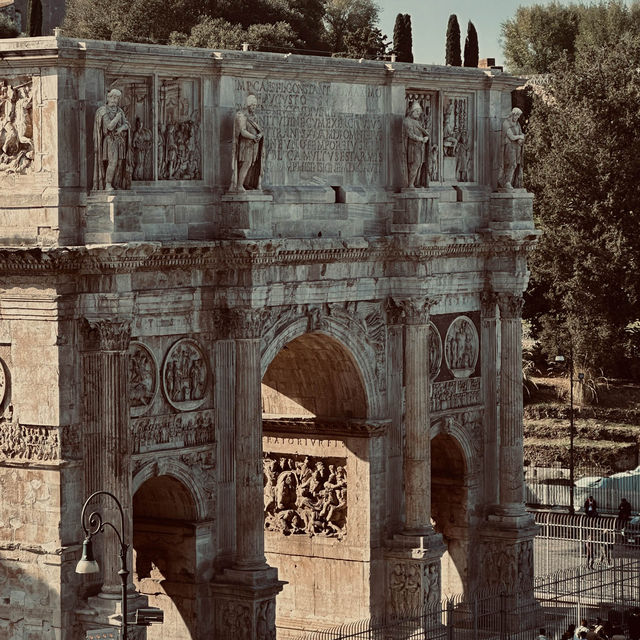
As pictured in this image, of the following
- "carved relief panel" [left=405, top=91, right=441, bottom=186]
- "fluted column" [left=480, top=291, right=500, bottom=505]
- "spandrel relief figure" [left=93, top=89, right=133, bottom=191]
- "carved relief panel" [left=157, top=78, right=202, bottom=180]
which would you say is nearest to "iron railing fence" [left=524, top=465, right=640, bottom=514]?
"fluted column" [left=480, top=291, right=500, bottom=505]

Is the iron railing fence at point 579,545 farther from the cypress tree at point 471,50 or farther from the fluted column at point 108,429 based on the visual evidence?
the cypress tree at point 471,50

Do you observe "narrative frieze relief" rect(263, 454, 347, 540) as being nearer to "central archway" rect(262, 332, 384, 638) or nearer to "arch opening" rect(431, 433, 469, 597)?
"central archway" rect(262, 332, 384, 638)

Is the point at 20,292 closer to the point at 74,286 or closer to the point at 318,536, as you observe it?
the point at 74,286

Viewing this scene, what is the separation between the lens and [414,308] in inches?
1687

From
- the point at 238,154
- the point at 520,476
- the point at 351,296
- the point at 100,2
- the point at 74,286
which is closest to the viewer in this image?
the point at 74,286

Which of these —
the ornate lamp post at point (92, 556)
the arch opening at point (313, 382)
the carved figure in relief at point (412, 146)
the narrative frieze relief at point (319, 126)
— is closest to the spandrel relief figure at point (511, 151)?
the carved figure in relief at point (412, 146)

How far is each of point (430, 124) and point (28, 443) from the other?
12296 mm

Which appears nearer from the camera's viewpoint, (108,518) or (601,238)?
(108,518)

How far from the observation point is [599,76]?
69438 millimetres

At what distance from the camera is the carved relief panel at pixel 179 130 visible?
1483 inches

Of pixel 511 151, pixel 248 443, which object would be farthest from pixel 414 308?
pixel 248 443

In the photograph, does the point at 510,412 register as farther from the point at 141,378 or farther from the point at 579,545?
the point at 141,378

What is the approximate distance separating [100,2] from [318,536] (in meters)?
45.4

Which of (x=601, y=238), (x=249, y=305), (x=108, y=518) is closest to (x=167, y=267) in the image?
(x=249, y=305)
